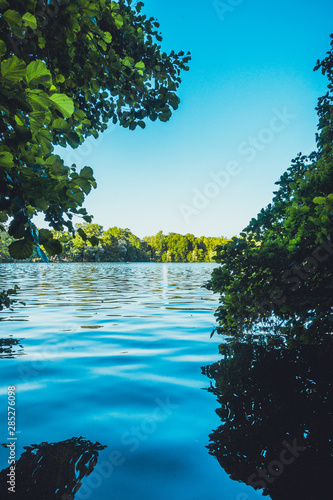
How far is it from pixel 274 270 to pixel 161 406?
122 inches

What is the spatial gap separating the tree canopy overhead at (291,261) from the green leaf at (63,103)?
3.56 m

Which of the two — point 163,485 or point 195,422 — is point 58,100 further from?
point 195,422

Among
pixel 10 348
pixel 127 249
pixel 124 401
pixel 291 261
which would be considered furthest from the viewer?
pixel 127 249

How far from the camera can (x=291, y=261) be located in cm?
502

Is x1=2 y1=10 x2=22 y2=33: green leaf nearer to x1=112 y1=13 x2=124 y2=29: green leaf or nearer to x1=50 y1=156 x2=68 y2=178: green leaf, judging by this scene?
x1=50 y1=156 x2=68 y2=178: green leaf

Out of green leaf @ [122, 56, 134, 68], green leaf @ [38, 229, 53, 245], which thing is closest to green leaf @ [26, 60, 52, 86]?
green leaf @ [38, 229, 53, 245]

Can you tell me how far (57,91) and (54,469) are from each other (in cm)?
361

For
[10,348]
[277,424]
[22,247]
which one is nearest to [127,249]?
[10,348]

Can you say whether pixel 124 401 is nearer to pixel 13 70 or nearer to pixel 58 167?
pixel 58 167

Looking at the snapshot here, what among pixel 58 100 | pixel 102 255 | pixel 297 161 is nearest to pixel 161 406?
pixel 58 100

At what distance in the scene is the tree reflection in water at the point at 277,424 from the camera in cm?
278

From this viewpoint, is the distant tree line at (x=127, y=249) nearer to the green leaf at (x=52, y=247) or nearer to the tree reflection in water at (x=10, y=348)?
the tree reflection in water at (x=10, y=348)

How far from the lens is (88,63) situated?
10.2 ft

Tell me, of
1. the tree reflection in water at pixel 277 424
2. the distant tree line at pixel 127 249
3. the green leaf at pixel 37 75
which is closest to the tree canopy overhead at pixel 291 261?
the tree reflection in water at pixel 277 424
